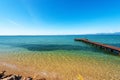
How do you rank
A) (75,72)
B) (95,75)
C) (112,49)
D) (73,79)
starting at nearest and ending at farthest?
(73,79)
(95,75)
(75,72)
(112,49)

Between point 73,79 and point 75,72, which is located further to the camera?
point 75,72

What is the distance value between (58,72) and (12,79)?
171 inches

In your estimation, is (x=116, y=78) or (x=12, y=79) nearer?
(x=12, y=79)

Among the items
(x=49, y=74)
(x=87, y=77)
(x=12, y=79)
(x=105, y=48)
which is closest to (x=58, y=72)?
(x=49, y=74)

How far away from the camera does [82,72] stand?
1016 cm

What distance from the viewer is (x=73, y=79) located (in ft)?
28.4

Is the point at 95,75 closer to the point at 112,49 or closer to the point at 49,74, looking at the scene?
the point at 49,74

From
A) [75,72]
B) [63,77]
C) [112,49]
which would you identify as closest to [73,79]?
[63,77]

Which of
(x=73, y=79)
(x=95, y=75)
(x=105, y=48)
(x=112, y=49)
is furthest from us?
(x=105, y=48)

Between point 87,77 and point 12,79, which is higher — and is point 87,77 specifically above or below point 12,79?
below

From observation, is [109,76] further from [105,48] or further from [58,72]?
[105,48]

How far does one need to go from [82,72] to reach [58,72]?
6.08 ft

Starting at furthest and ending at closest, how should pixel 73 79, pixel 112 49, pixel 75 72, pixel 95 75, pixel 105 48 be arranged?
pixel 105 48
pixel 112 49
pixel 75 72
pixel 95 75
pixel 73 79

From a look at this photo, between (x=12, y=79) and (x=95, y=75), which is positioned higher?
(x=12, y=79)
